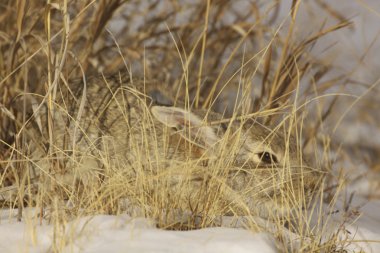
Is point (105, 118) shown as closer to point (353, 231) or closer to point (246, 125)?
point (246, 125)

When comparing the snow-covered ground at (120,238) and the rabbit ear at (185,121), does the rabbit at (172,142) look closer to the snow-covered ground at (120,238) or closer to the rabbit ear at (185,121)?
the rabbit ear at (185,121)

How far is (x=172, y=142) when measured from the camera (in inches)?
197

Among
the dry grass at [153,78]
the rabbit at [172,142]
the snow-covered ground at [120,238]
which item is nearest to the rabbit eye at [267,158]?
the rabbit at [172,142]

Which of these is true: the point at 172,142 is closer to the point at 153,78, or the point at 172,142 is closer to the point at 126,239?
the point at 153,78

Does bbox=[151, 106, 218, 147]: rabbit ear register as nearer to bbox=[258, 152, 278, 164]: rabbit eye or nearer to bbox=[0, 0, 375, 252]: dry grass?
bbox=[0, 0, 375, 252]: dry grass

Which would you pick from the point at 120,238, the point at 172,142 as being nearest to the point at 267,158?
the point at 172,142

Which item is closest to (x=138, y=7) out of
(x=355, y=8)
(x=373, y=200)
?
(x=373, y=200)

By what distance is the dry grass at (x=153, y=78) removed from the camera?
3984mm

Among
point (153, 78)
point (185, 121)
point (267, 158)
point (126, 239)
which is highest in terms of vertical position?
point (153, 78)

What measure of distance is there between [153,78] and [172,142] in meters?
1.15

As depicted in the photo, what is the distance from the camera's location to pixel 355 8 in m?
8.91

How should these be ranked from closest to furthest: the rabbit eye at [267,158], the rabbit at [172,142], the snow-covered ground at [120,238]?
the snow-covered ground at [120,238] < the rabbit at [172,142] < the rabbit eye at [267,158]

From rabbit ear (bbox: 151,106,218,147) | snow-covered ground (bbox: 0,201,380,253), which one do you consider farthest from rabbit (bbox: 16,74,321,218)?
snow-covered ground (bbox: 0,201,380,253)

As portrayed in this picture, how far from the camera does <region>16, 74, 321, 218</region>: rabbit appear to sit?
4.41 metres
